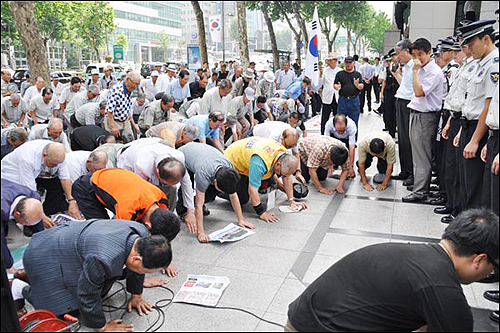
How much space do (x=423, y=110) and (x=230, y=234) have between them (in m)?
2.72

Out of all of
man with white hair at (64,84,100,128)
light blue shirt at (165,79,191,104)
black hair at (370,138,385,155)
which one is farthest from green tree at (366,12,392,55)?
black hair at (370,138,385,155)

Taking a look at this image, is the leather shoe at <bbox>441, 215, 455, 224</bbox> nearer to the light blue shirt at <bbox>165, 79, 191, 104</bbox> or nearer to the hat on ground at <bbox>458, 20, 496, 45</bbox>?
the hat on ground at <bbox>458, 20, 496, 45</bbox>

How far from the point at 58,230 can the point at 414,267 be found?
86.6 inches

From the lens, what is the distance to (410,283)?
1998 millimetres

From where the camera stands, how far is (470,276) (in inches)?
81.4

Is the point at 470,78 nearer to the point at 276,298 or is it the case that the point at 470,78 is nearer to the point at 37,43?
the point at 276,298

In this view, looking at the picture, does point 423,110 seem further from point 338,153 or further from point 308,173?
point 308,173

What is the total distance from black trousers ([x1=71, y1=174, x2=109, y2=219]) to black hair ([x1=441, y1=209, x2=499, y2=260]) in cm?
276

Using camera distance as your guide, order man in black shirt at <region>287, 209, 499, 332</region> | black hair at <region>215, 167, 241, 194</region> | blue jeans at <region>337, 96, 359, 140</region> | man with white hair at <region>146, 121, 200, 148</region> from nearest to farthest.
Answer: man in black shirt at <region>287, 209, 499, 332</region> → black hair at <region>215, 167, 241, 194</region> → man with white hair at <region>146, 121, 200, 148</region> → blue jeans at <region>337, 96, 359, 140</region>

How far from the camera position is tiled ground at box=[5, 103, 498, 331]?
9.99 ft

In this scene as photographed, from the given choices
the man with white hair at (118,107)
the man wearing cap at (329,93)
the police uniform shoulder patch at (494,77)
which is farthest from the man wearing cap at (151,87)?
the police uniform shoulder patch at (494,77)

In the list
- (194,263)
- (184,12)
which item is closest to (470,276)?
(194,263)

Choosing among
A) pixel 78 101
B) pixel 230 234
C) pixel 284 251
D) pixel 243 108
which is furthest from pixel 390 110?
pixel 284 251

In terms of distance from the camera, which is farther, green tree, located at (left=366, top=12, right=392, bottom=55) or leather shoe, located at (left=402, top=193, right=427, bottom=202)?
green tree, located at (left=366, top=12, right=392, bottom=55)
